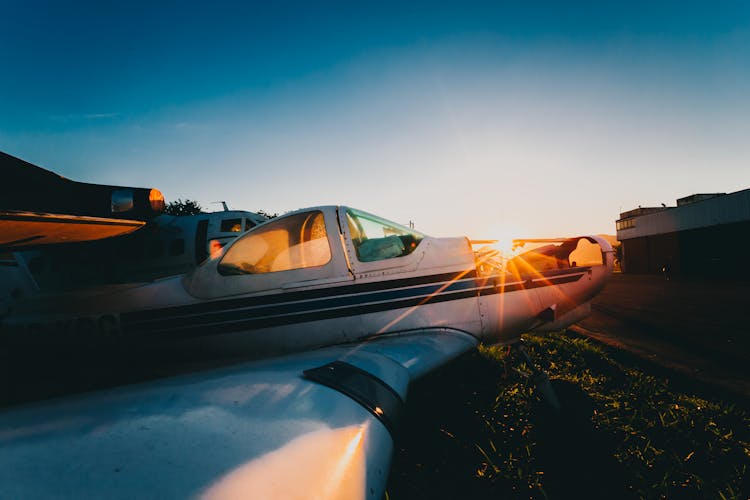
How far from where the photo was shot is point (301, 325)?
3027 mm

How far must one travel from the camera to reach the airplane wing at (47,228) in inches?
94.1

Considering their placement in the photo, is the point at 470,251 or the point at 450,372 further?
the point at 450,372

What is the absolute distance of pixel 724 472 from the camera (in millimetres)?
2527

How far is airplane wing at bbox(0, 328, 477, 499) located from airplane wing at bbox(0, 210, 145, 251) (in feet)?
4.72

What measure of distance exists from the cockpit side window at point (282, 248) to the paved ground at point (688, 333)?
220 inches

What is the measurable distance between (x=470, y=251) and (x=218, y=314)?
2.72 metres

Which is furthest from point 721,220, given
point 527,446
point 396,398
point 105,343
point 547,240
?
point 105,343

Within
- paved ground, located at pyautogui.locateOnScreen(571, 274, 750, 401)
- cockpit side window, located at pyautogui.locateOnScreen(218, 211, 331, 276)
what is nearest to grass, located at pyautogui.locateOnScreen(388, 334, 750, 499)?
paved ground, located at pyautogui.locateOnScreen(571, 274, 750, 401)

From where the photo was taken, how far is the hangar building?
22359 mm

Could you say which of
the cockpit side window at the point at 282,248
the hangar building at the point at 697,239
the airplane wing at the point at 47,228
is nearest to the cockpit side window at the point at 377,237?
the cockpit side window at the point at 282,248

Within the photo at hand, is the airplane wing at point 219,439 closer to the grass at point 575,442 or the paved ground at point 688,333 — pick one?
the grass at point 575,442

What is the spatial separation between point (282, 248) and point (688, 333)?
9308 mm

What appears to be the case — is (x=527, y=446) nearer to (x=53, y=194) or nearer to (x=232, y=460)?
(x=232, y=460)

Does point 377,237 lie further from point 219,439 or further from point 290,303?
point 219,439
